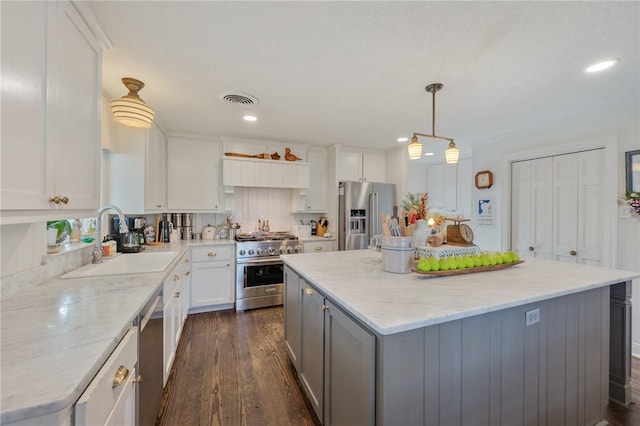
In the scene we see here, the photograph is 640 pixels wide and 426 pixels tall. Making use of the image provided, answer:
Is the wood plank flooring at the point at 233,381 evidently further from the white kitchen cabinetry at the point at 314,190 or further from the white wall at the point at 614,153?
the white wall at the point at 614,153

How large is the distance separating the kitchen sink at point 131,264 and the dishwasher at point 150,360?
15.6 inches

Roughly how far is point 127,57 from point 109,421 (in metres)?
2.04

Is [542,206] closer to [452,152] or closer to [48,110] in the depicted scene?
Result: [452,152]

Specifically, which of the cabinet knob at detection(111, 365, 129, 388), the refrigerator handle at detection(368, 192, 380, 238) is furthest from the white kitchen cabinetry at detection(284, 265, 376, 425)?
the refrigerator handle at detection(368, 192, 380, 238)

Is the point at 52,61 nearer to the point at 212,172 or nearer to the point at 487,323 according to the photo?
the point at 487,323

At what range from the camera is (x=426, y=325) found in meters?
0.99

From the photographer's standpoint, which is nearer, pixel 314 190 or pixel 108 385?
pixel 108 385

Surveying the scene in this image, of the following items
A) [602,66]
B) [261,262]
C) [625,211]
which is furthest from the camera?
[261,262]

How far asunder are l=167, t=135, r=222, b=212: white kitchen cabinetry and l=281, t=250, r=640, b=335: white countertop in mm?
2269

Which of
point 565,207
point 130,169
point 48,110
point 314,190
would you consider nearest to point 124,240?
point 130,169

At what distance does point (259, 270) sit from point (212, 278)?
583 millimetres

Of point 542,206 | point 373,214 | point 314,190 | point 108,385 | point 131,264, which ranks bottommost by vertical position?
point 108,385

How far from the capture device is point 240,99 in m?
2.42

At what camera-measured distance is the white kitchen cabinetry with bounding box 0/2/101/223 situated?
89 cm
